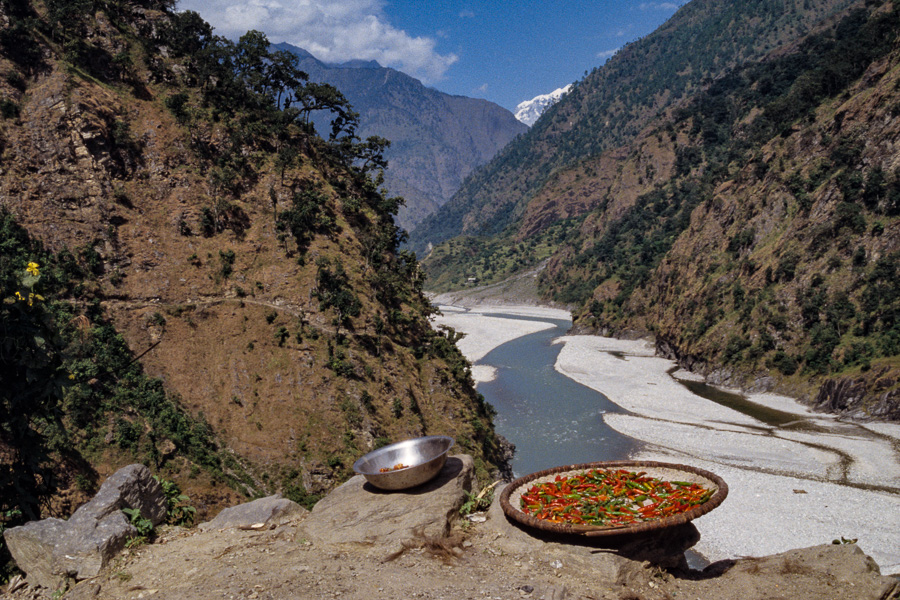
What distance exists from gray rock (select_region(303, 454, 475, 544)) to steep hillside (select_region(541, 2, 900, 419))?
160 ft

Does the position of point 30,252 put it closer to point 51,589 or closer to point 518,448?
point 51,589

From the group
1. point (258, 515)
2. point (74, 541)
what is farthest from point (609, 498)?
point (74, 541)

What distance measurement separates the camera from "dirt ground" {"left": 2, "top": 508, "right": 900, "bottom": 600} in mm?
9156

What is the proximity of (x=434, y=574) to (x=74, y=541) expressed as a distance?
6.95 m

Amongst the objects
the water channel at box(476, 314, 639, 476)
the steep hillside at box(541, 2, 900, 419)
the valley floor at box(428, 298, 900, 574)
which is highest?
the steep hillside at box(541, 2, 900, 419)

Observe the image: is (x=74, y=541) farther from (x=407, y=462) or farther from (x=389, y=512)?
(x=407, y=462)

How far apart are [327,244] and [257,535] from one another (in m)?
29.6

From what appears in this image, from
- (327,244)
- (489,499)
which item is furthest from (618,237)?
(489,499)

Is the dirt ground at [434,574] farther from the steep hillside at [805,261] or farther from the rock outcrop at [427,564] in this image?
the steep hillside at [805,261]

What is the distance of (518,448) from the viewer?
46.8 meters

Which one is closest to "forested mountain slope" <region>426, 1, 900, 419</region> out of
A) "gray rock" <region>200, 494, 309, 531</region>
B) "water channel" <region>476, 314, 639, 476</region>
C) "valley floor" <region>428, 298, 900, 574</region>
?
"valley floor" <region>428, 298, 900, 574</region>

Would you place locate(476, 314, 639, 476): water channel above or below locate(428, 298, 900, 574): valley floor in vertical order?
above

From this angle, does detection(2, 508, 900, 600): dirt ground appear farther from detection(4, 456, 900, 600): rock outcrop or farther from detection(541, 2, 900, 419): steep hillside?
detection(541, 2, 900, 419): steep hillside

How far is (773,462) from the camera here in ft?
127
